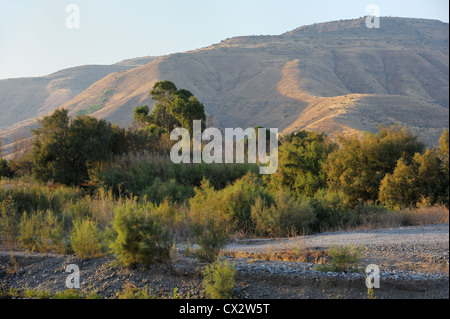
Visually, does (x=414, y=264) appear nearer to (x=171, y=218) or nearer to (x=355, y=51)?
(x=171, y=218)

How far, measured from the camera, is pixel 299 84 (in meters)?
81.1

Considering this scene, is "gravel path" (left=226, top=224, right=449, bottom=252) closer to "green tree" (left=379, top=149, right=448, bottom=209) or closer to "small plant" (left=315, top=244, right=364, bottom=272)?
"green tree" (left=379, top=149, right=448, bottom=209)

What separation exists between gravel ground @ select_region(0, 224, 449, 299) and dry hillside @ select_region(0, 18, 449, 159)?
40370 mm

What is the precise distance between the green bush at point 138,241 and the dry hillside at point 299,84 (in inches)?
1647

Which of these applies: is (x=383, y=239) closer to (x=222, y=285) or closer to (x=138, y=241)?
(x=222, y=285)

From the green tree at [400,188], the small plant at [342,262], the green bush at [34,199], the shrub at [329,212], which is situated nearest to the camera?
the small plant at [342,262]

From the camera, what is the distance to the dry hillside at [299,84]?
58.5 meters

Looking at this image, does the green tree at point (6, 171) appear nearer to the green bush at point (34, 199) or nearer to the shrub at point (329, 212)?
the green bush at point (34, 199)

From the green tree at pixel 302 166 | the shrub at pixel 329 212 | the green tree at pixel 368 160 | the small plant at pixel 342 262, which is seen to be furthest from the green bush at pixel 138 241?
the green tree at pixel 302 166

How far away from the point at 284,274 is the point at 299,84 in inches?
3073

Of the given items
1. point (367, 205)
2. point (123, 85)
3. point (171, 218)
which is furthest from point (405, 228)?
point (123, 85)

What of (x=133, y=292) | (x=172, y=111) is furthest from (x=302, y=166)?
(x=172, y=111)
